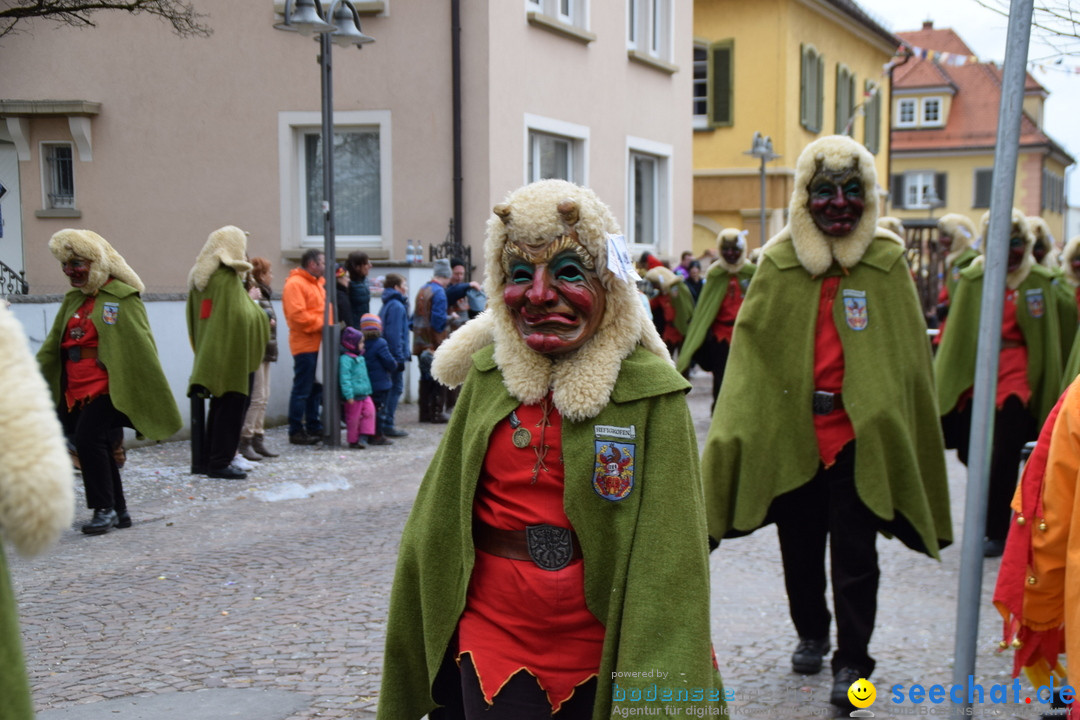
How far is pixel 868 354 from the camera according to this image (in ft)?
16.5

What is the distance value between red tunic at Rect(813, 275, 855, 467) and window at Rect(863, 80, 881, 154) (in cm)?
3017

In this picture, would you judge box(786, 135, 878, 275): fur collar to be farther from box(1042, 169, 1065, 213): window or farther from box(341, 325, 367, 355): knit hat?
box(1042, 169, 1065, 213): window

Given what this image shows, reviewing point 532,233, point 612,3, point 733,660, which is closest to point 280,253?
point 612,3

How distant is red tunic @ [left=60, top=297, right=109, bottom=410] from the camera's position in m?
8.21

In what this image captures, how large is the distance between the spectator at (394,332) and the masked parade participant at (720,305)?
2.93 meters

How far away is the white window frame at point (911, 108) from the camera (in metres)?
57.9

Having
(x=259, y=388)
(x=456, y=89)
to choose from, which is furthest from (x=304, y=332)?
(x=456, y=89)

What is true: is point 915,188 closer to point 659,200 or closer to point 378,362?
point 659,200

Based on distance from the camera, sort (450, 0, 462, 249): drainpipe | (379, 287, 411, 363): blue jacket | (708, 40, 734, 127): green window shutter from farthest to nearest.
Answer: (708, 40, 734, 127): green window shutter < (450, 0, 462, 249): drainpipe < (379, 287, 411, 363): blue jacket

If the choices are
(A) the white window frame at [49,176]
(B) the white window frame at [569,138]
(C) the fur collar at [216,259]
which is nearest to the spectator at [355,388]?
(C) the fur collar at [216,259]

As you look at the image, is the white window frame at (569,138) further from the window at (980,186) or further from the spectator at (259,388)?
the window at (980,186)

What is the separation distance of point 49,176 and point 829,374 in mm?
7812

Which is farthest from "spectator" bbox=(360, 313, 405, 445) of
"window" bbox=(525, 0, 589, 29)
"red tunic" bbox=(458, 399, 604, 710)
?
"red tunic" bbox=(458, 399, 604, 710)

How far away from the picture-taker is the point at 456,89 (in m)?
15.9
